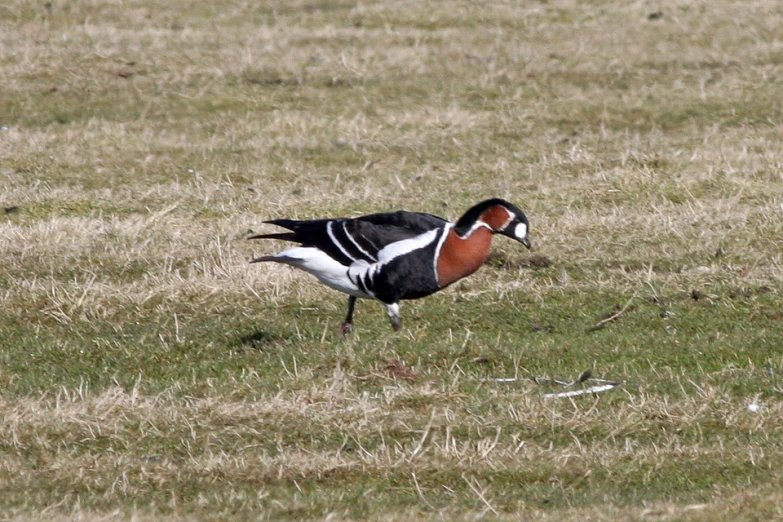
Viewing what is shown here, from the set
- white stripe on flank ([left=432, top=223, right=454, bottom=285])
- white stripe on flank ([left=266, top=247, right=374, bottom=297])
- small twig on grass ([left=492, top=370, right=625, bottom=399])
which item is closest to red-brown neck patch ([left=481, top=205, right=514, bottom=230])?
white stripe on flank ([left=432, top=223, right=454, bottom=285])

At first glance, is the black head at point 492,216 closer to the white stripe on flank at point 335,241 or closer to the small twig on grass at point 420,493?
the white stripe on flank at point 335,241

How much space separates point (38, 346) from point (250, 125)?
8206mm

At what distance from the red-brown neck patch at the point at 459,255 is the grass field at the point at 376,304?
506mm

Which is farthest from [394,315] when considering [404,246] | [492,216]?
[492,216]

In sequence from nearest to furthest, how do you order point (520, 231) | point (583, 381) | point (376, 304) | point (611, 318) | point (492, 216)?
point (583, 381) < point (492, 216) < point (520, 231) < point (611, 318) < point (376, 304)

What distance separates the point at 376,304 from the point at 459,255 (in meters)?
1.63

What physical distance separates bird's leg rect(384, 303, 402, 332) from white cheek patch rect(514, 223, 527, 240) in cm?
97

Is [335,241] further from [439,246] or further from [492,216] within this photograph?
[492,216]

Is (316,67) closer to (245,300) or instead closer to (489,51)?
(489,51)

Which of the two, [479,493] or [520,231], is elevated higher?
[520,231]

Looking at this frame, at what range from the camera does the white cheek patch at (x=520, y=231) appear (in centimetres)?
856

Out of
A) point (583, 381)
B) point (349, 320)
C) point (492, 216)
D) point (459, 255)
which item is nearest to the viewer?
point (583, 381)

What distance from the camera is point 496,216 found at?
8461 mm

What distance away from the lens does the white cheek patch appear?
8562 mm
